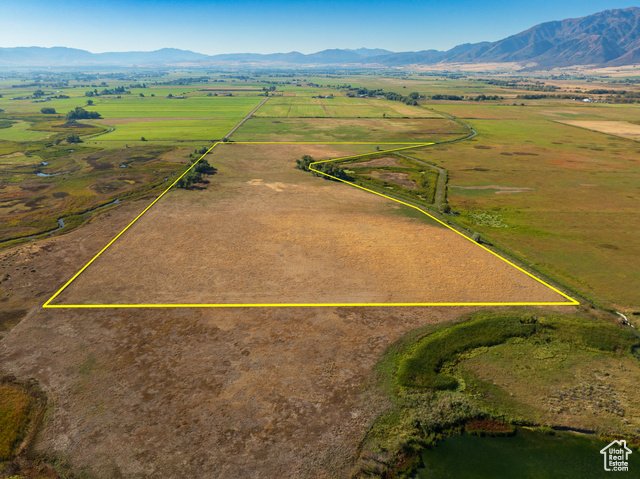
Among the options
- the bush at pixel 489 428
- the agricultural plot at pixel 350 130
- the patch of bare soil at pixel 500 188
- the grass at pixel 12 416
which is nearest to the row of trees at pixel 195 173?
the agricultural plot at pixel 350 130

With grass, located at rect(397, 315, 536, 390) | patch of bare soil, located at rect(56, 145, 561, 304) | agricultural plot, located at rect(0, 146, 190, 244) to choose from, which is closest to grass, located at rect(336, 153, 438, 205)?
patch of bare soil, located at rect(56, 145, 561, 304)

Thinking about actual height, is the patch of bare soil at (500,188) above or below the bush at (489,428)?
above

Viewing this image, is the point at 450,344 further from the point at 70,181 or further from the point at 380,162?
the point at 70,181

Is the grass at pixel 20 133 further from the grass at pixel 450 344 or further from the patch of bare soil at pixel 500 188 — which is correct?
the grass at pixel 450 344

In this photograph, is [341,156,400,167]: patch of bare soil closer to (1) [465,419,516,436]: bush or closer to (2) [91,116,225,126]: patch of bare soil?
(1) [465,419,516,436]: bush

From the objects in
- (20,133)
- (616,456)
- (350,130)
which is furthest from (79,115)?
(616,456)
